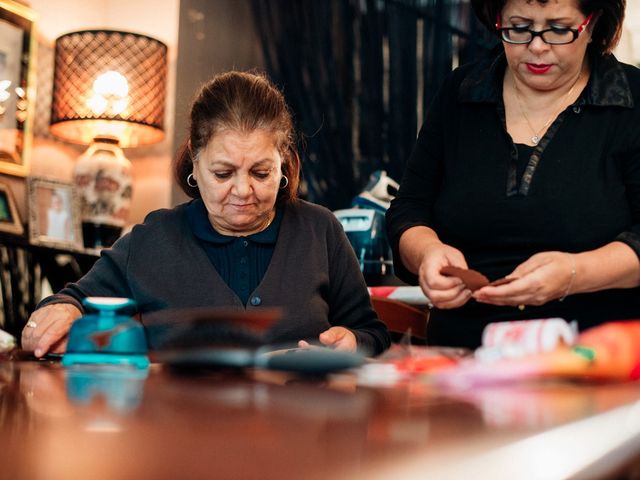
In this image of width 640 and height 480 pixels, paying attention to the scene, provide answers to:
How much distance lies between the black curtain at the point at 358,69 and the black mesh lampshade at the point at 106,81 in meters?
0.69

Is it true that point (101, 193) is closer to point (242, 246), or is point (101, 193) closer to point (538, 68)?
point (242, 246)

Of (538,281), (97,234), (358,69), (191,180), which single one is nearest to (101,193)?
(97,234)

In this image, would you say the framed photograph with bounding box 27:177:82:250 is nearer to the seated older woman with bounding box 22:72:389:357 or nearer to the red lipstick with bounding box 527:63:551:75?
the seated older woman with bounding box 22:72:389:357

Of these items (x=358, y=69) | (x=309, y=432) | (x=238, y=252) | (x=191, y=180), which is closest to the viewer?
(x=309, y=432)

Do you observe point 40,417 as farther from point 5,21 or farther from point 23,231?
point 5,21

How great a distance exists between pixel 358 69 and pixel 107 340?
114 inches

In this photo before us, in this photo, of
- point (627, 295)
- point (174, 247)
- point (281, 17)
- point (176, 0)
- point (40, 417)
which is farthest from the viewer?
point (281, 17)

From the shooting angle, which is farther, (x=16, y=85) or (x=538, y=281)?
(x=16, y=85)

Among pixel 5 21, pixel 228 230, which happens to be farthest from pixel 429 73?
pixel 228 230

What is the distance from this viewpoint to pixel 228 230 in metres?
1.56

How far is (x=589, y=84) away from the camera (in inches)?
54.7

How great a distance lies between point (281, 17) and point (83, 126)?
1119mm

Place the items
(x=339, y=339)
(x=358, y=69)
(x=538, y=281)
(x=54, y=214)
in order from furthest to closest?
(x=358, y=69)
(x=54, y=214)
(x=339, y=339)
(x=538, y=281)

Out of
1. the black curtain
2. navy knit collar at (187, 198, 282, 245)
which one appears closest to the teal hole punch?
navy knit collar at (187, 198, 282, 245)
